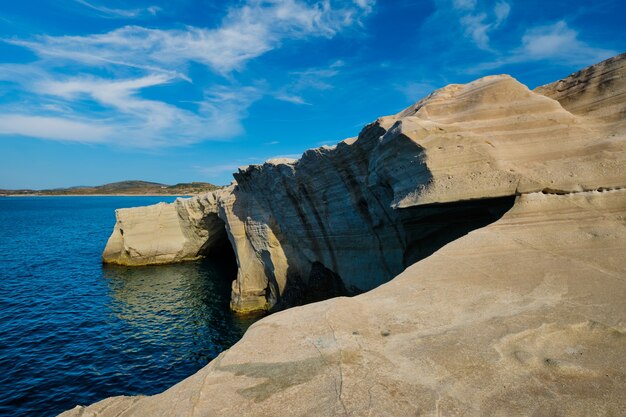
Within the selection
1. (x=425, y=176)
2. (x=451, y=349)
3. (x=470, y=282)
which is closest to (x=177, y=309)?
(x=425, y=176)

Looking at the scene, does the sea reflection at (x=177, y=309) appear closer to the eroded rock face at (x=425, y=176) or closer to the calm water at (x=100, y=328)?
the calm water at (x=100, y=328)

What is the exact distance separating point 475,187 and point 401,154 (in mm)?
2399

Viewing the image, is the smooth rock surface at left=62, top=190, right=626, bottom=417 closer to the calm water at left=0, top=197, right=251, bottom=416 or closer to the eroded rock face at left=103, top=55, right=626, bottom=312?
the eroded rock face at left=103, top=55, right=626, bottom=312

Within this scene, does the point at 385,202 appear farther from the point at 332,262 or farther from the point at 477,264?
the point at 477,264

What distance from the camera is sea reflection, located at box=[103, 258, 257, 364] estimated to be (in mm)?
19484

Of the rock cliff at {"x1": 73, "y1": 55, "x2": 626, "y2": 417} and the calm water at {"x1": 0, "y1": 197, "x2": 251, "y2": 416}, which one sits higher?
the rock cliff at {"x1": 73, "y1": 55, "x2": 626, "y2": 417}

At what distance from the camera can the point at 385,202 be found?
15.4 meters

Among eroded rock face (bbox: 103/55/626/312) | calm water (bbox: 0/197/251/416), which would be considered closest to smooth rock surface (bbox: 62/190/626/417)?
eroded rock face (bbox: 103/55/626/312)

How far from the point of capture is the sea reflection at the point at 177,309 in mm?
19484

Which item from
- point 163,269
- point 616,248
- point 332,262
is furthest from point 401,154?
point 163,269

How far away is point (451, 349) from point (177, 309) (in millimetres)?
23201

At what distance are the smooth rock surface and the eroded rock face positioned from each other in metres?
2.48

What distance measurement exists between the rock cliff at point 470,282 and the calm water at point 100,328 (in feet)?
33.7

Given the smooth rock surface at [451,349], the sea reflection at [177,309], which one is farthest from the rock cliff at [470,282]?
the sea reflection at [177,309]
